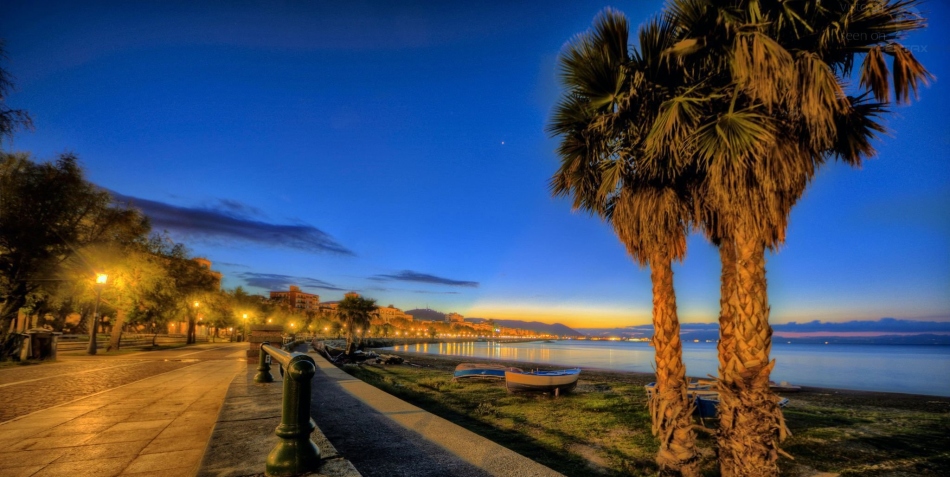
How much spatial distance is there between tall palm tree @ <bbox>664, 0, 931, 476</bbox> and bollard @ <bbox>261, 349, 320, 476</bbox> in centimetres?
548

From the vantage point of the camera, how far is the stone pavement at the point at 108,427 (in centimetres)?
446

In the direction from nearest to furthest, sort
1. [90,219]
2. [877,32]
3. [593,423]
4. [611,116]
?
1. [877,32]
2. [611,116]
3. [593,423]
4. [90,219]

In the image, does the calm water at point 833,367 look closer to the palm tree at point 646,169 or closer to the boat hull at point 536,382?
the palm tree at point 646,169

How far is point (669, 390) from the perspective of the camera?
22.4 ft

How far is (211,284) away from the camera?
4331 cm

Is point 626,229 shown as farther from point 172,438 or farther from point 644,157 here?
point 172,438

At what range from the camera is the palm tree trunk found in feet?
21.2

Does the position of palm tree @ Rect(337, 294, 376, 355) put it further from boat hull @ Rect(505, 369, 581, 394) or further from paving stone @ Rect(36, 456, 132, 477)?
paving stone @ Rect(36, 456, 132, 477)

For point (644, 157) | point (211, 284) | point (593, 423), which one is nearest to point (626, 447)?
point (593, 423)

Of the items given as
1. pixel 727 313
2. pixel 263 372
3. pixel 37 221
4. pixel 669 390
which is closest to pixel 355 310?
pixel 37 221

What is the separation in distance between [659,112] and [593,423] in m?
9.47

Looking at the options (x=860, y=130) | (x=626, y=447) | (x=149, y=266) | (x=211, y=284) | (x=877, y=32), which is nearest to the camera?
(x=877, y=32)

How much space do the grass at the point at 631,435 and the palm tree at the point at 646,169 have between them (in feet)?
7.07

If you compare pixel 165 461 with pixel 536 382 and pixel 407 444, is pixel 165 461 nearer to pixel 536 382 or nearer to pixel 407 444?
pixel 407 444
